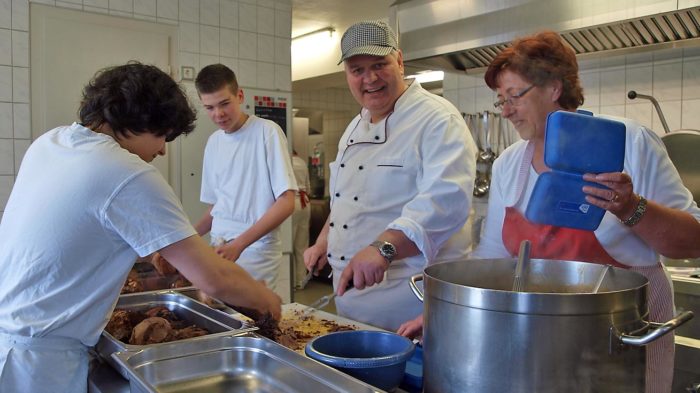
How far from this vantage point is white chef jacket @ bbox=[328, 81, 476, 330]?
1.66 m

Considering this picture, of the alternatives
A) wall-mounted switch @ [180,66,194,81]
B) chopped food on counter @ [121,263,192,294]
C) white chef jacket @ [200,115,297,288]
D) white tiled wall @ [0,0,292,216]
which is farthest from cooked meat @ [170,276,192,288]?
wall-mounted switch @ [180,66,194,81]

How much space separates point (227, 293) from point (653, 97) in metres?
2.54

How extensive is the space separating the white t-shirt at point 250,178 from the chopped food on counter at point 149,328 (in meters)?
1.12

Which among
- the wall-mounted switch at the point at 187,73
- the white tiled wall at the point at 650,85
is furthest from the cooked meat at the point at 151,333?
the wall-mounted switch at the point at 187,73

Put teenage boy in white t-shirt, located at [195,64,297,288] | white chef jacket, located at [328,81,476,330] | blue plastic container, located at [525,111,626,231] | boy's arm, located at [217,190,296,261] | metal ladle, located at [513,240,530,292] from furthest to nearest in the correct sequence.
→ teenage boy in white t-shirt, located at [195,64,297,288] < boy's arm, located at [217,190,296,261] < white chef jacket, located at [328,81,476,330] < metal ladle, located at [513,240,530,292] < blue plastic container, located at [525,111,626,231]

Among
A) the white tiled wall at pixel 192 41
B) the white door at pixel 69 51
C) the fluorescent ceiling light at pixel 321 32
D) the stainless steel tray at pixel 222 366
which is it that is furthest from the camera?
the fluorescent ceiling light at pixel 321 32

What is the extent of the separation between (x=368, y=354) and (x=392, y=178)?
0.79 metres

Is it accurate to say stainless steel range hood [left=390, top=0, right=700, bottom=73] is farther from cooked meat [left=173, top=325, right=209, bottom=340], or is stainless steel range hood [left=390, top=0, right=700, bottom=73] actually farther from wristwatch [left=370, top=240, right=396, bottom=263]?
cooked meat [left=173, top=325, right=209, bottom=340]

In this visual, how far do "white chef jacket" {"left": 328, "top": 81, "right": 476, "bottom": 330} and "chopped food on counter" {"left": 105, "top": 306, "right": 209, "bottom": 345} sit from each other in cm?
55

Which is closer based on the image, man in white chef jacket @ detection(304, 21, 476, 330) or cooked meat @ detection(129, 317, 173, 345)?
cooked meat @ detection(129, 317, 173, 345)

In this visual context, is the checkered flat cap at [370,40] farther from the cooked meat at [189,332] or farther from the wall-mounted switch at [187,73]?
the wall-mounted switch at [187,73]

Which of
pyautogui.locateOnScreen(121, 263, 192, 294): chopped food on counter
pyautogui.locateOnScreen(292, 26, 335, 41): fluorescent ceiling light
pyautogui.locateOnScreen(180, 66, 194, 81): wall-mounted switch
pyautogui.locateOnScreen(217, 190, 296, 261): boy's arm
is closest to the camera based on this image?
pyautogui.locateOnScreen(121, 263, 192, 294): chopped food on counter

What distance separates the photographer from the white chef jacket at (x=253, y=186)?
277cm

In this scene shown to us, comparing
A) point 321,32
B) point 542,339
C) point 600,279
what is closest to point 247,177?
point 600,279
